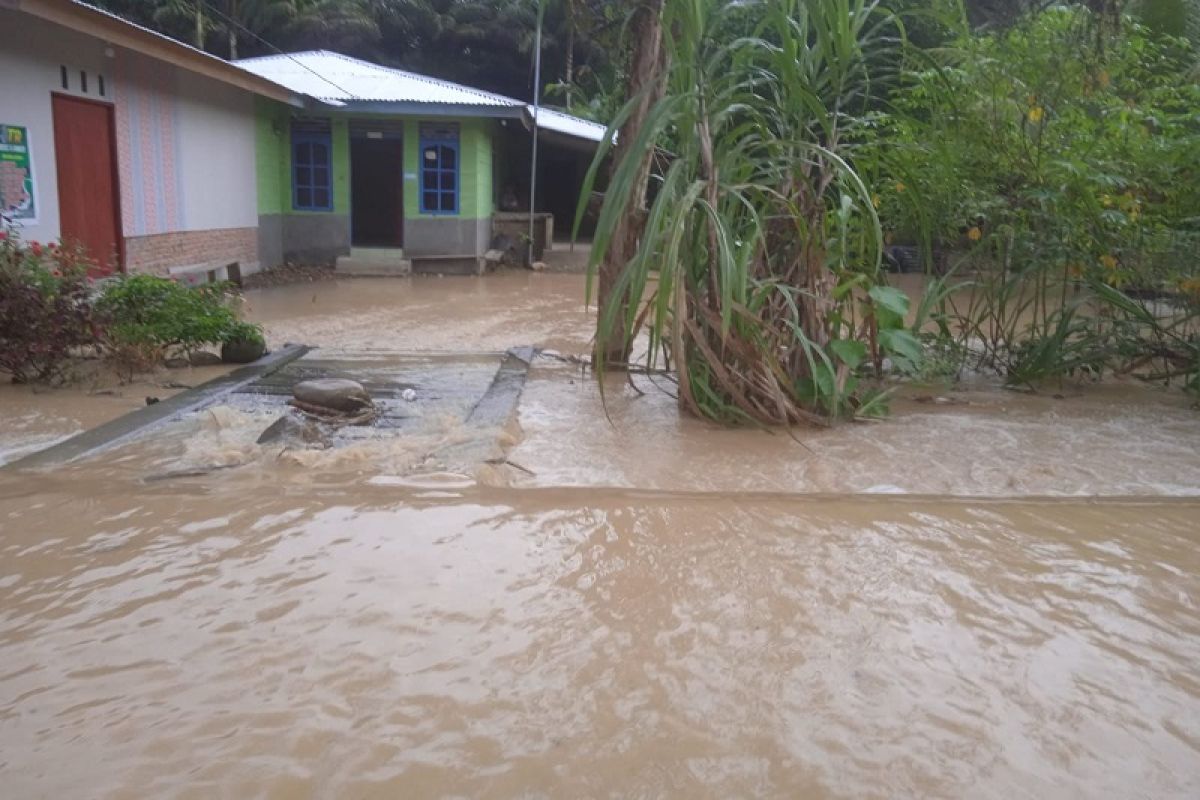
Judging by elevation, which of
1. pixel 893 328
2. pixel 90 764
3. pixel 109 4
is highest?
pixel 109 4

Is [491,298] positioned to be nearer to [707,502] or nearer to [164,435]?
[164,435]

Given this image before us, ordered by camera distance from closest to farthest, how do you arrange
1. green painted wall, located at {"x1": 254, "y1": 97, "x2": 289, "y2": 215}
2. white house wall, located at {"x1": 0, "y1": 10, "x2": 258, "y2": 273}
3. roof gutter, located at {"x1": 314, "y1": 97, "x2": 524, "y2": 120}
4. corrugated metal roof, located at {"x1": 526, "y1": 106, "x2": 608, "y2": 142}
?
white house wall, located at {"x1": 0, "y1": 10, "x2": 258, "y2": 273}
roof gutter, located at {"x1": 314, "y1": 97, "x2": 524, "y2": 120}
green painted wall, located at {"x1": 254, "y1": 97, "x2": 289, "y2": 215}
corrugated metal roof, located at {"x1": 526, "y1": 106, "x2": 608, "y2": 142}

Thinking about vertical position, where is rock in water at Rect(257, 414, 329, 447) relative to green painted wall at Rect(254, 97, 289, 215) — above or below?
below

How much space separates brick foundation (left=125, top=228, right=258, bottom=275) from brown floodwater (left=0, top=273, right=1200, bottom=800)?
19.9 feet

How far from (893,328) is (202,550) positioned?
3.96m

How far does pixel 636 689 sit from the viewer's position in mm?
2514

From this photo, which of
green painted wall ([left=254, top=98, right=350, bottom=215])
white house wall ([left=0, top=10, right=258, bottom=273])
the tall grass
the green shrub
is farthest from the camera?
green painted wall ([left=254, top=98, right=350, bottom=215])

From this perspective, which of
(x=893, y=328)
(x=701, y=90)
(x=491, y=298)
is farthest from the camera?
(x=491, y=298)

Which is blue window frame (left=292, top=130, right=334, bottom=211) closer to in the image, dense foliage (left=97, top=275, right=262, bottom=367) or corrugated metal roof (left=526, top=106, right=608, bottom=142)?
corrugated metal roof (left=526, top=106, right=608, bottom=142)

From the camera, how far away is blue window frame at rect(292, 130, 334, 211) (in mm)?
15248

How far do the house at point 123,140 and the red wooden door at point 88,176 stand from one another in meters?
0.01

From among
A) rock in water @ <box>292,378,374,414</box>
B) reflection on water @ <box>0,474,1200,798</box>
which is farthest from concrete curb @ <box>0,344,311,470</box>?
rock in water @ <box>292,378,374,414</box>

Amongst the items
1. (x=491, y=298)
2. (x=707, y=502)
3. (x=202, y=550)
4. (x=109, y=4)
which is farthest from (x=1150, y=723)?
(x=109, y=4)

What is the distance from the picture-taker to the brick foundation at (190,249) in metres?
10.5
